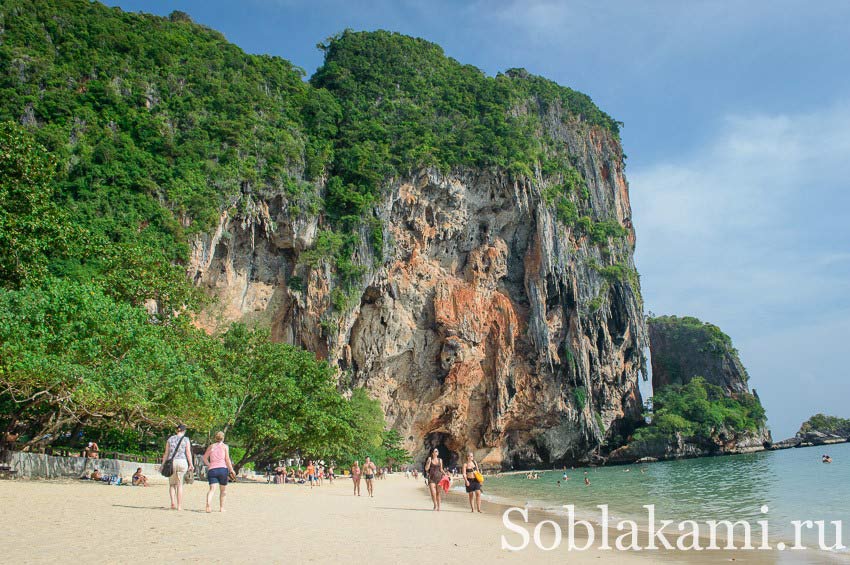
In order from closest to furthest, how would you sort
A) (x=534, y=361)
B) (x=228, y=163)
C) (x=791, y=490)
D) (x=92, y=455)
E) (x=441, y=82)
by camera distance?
(x=92, y=455) → (x=791, y=490) → (x=228, y=163) → (x=534, y=361) → (x=441, y=82)

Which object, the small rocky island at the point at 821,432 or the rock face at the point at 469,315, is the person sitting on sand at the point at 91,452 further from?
the small rocky island at the point at 821,432

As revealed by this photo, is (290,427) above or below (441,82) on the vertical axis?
below

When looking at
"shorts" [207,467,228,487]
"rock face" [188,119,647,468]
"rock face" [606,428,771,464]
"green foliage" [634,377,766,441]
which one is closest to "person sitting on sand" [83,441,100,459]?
"shorts" [207,467,228,487]

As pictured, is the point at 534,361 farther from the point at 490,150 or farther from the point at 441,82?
the point at 441,82

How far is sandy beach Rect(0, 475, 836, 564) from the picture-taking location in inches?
222

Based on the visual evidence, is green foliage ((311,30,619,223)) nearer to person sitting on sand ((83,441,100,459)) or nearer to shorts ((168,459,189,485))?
person sitting on sand ((83,441,100,459))

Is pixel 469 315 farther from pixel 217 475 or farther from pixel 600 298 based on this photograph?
pixel 217 475

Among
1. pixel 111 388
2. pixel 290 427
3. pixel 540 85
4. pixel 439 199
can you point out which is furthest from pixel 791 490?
pixel 540 85

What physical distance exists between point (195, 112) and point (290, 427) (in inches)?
918

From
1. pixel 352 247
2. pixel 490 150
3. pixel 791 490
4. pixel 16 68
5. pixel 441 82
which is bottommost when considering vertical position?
pixel 791 490

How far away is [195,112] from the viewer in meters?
35.5

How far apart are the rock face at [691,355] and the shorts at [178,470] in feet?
244

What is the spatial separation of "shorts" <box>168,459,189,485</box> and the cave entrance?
133ft

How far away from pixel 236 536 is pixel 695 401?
63.2 metres
